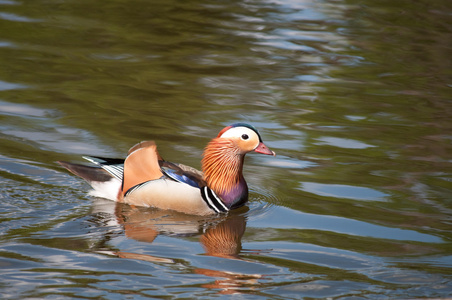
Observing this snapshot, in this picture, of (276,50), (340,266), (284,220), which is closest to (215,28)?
(276,50)

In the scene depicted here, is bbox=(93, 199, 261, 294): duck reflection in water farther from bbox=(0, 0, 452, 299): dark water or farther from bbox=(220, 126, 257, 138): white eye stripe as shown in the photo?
bbox=(220, 126, 257, 138): white eye stripe

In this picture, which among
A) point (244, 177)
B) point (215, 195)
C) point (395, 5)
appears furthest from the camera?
point (395, 5)

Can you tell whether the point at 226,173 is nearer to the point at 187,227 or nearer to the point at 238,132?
the point at 238,132

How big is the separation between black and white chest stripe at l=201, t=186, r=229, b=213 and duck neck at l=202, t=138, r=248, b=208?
0.16 feet

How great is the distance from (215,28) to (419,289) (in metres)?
11.0

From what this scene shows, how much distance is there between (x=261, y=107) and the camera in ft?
40.0

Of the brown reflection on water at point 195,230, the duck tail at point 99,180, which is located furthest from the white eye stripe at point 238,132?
the duck tail at point 99,180

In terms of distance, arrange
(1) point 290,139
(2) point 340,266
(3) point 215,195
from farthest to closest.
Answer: (1) point 290,139
(3) point 215,195
(2) point 340,266

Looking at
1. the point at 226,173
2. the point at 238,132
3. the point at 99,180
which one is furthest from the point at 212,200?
the point at 99,180

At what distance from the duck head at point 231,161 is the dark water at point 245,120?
9.0 inches

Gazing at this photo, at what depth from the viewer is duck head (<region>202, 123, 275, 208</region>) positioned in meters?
8.71

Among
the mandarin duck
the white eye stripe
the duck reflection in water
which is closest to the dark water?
the duck reflection in water

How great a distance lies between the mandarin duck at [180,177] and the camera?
8508mm

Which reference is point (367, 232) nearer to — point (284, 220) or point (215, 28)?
point (284, 220)
